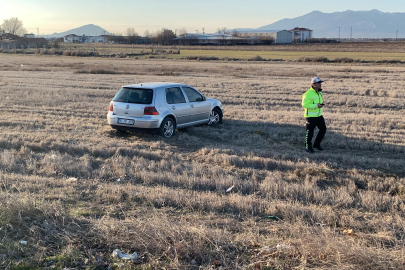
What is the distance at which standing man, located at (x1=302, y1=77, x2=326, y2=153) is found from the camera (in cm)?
934

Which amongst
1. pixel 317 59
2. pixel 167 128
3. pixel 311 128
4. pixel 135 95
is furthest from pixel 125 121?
pixel 317 59

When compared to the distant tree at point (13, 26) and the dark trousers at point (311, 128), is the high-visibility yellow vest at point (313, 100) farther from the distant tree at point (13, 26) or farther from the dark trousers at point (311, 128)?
the distant tree at point (13, 26)

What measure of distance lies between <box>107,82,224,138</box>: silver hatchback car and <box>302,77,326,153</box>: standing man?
12.0 ft

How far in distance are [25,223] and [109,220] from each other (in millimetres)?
1007

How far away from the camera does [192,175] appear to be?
→ 7.26m

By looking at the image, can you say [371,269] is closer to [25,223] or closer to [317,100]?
[25,223]

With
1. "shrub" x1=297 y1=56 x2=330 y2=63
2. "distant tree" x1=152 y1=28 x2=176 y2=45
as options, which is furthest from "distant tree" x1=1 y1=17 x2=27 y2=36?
"shrub" x1=297 y1=56 x2=330 y2=63

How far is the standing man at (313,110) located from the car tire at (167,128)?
374 cm

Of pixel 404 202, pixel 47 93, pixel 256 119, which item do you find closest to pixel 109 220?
pixel 404 202

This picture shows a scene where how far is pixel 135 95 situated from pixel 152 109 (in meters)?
0.74

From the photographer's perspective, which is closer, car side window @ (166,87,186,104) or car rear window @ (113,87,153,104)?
car rear window @ (113,87,153,104)

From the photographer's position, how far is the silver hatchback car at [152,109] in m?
10.5

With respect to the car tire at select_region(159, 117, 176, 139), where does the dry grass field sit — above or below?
below

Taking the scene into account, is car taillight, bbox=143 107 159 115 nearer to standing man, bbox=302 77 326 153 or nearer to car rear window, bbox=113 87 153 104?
car rear window, bbox=113 87 153 104
